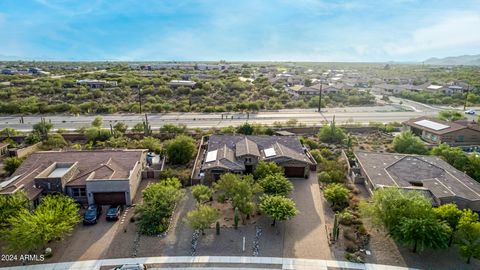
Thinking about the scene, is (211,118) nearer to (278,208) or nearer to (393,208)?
(278,208)

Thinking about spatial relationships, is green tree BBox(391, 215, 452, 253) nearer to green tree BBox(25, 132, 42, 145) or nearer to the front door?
the front door

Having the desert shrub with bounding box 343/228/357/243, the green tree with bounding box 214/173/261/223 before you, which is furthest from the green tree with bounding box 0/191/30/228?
the desert shrub with bounding box 343/228/357/243

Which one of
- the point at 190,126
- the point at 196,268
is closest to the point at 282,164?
the point at 196,268

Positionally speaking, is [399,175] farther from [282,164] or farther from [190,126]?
[190,126]

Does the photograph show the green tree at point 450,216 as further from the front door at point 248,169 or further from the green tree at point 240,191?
the front door at point 248,169

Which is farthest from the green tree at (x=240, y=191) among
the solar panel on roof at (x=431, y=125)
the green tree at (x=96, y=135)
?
the solar panel on roof at (x=431, y=125)

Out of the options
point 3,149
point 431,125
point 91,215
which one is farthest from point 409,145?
point 3,149

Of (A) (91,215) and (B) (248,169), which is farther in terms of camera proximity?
(B) (248,169)
